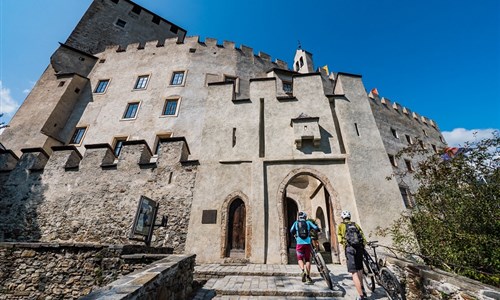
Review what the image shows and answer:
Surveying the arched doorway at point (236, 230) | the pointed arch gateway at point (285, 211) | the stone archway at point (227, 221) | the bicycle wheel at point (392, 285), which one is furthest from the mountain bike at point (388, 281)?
the arched doorway at point (236, 230)

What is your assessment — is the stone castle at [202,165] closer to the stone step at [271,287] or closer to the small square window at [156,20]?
the stone step at [271,287]

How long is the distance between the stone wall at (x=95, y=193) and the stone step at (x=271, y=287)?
3848mm

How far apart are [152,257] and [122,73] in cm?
1850

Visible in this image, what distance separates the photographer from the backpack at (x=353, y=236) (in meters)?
4.66

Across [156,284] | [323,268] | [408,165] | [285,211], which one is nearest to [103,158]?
[285,211]

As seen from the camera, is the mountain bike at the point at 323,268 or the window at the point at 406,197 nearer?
the mountain bike at the point at 323,268

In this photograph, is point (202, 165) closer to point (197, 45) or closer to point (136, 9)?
point (197, 45)

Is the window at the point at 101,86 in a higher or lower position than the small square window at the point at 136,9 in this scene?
lower

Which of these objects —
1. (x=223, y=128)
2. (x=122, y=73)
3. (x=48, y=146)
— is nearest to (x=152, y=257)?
(x=223, y=128)

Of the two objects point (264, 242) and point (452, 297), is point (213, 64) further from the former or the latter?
point (452, 297)

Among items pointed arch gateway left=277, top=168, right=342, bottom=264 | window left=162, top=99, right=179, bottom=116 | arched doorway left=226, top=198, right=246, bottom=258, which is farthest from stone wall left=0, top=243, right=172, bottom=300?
window left=162, top=99, right=179, bottom=116

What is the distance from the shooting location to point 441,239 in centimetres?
683

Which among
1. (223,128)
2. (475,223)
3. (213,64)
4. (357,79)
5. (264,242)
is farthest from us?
(213,64)

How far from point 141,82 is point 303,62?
17.1 meters
